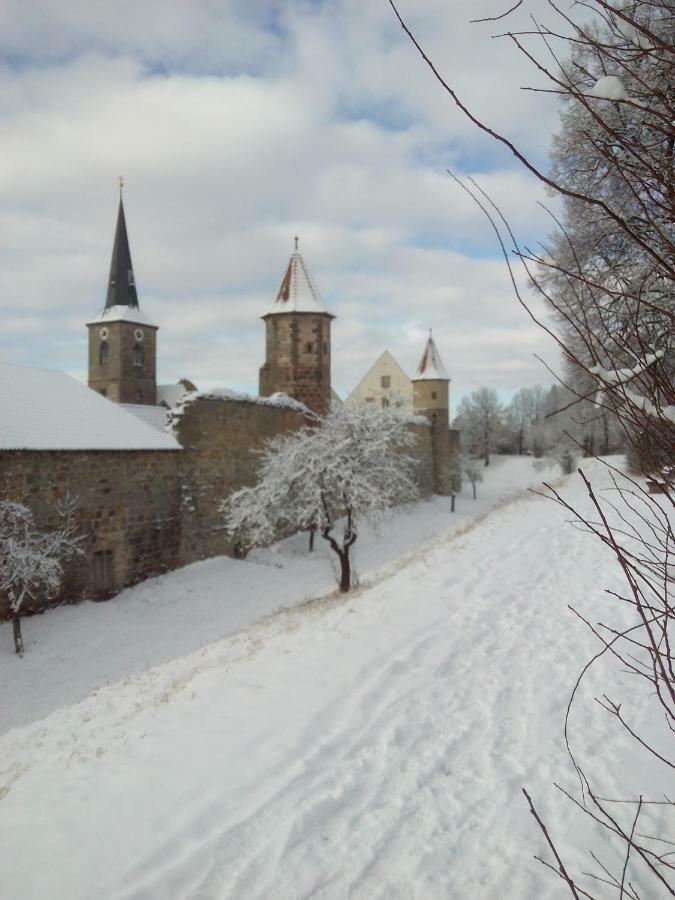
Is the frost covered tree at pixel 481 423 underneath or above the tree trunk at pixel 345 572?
above

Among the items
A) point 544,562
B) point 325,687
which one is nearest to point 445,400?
point 544,562

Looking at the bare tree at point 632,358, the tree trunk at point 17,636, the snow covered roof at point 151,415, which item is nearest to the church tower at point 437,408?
the snow covered roof at point 151,415

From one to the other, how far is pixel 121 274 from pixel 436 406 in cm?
2326

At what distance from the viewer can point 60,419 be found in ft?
43.1

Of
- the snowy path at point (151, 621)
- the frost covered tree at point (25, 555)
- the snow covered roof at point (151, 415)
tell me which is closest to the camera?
the snowy path at point (151, 621)

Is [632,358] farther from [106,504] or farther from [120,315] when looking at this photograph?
[120,315]

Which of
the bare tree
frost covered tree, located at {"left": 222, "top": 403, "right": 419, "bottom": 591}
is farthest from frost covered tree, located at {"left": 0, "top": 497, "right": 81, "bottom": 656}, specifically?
the bare tree

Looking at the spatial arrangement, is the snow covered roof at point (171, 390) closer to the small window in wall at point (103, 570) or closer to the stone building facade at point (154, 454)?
the stone building facade at point (154, 454)

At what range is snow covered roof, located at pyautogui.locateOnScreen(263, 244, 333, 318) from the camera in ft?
78.6

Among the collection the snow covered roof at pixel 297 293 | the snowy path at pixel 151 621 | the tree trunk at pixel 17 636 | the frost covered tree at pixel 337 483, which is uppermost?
the snow covered roof at pixel 297 293

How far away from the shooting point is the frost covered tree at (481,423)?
63.5 metres

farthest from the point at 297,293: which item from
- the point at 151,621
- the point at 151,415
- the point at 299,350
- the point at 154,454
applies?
the point at 151,621

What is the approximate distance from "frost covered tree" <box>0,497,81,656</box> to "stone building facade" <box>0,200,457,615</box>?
1.11 feet

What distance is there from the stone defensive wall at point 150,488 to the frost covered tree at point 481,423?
150 ft
